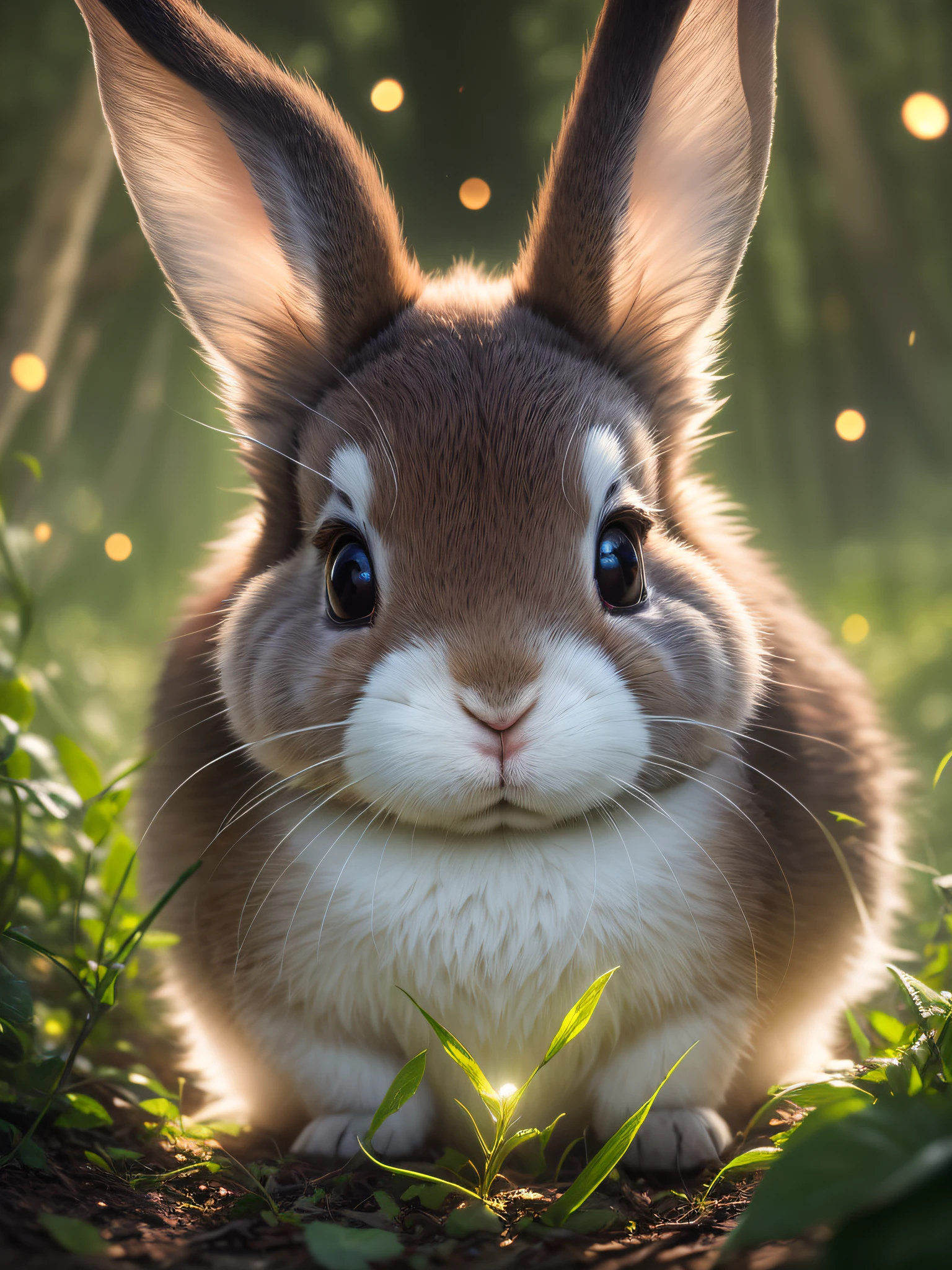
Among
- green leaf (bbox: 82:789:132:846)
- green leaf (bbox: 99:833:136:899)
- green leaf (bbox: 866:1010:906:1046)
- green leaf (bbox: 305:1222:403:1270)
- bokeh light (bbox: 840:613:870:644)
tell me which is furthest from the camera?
bokeh light (bbox: 840:613:870:644)

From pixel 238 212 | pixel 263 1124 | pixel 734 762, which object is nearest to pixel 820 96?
pixel 238 212

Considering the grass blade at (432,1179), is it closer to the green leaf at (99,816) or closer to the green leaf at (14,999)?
the green leaf at (14,999)

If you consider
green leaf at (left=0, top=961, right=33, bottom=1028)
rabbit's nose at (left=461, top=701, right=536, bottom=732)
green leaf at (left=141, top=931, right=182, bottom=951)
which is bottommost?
green leaf at (left=141, top=931, right=182, bottom=951)

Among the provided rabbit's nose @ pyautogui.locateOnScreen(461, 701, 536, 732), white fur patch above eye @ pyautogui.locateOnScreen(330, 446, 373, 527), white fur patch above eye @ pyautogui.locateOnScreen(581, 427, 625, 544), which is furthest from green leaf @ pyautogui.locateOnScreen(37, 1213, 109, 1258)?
white fur patch above eye @ pyautogui.locateOnScreen(581, 427, 625, 544)

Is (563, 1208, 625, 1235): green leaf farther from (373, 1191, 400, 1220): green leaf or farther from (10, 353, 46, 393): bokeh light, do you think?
(10, 353, 46, 393): bokeh light

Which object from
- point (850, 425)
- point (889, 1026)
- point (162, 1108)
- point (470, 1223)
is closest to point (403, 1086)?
point (470, 1223)

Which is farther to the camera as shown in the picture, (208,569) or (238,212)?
(208,569)

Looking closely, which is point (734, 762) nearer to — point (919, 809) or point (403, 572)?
point (403, 572)

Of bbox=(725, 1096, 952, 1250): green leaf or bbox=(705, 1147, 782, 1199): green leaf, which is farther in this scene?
bbox=(705, 1147, 782, 1199): green leaf
